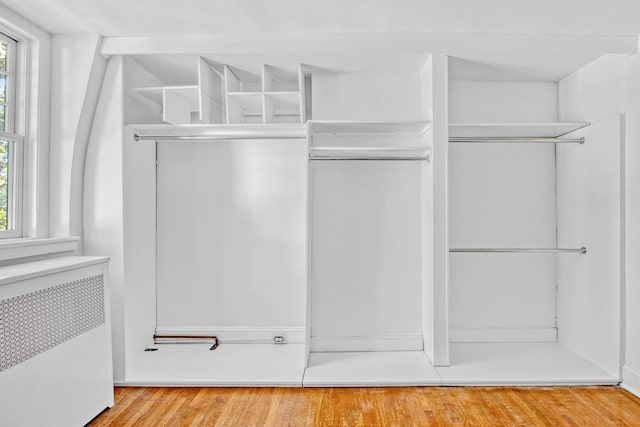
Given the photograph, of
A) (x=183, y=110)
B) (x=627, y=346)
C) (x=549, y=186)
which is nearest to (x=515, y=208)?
(x=549, y=186)

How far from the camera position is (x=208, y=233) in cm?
363

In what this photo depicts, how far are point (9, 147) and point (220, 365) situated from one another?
2.00 meters

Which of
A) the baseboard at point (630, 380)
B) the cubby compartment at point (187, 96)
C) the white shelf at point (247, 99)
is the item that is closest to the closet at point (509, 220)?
the baseboard at point (630, 380)

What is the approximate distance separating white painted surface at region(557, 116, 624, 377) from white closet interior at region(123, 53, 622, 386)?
0.01m

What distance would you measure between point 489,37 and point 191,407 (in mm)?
3104

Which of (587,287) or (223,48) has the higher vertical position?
(223,48)

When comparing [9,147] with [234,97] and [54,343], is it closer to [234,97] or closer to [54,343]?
→ [54,343]

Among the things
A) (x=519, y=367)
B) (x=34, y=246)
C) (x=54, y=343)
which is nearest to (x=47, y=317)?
(x=54, y=343)

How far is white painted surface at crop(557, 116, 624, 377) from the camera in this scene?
2.90m

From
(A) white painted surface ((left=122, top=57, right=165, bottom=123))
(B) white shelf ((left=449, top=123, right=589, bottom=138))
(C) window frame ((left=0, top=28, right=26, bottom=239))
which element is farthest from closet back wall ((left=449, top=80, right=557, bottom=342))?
(C) window frame ((left=0, top=28, right=26, bottom=239))

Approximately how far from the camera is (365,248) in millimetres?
3467

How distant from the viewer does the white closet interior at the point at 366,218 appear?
304cm

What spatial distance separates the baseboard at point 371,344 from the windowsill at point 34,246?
1.91m

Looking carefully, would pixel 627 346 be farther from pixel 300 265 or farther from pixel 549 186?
pixel 300 265
